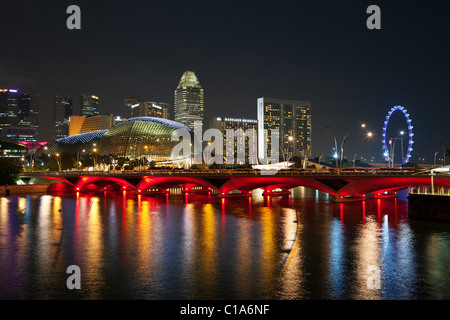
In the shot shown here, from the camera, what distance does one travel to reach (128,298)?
15953mm

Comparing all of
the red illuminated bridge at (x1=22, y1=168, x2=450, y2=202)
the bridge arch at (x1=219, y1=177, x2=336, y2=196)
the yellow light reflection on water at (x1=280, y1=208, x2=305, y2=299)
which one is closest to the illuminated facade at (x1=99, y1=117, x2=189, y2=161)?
the red illuminated bridge at (x1=22, y1=168, x2=450, y2=202)

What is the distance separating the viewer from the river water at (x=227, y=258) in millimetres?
16828

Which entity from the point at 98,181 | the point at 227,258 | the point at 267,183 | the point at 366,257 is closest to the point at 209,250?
the point at 227,258

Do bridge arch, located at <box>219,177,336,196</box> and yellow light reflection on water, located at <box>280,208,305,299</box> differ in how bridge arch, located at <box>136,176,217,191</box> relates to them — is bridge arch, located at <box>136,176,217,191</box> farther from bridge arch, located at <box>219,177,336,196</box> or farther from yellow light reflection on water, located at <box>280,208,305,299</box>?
yellow light reflection on water, located at <box>280,208,305,299</box>

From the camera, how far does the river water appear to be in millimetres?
16828

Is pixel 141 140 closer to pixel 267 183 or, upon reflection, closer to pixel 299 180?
pixel 267 183

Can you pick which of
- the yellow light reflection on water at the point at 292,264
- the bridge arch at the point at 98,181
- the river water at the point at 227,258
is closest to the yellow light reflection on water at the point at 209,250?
the river water at the point at 227,258

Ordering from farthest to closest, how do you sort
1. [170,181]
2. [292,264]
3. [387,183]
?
1. [170,181]
2. [387,183]
3. [292,264]

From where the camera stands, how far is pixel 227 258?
75.2 feet

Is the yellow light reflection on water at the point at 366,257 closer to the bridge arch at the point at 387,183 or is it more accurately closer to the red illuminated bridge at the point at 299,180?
the bridge arch at the point at 387,183
